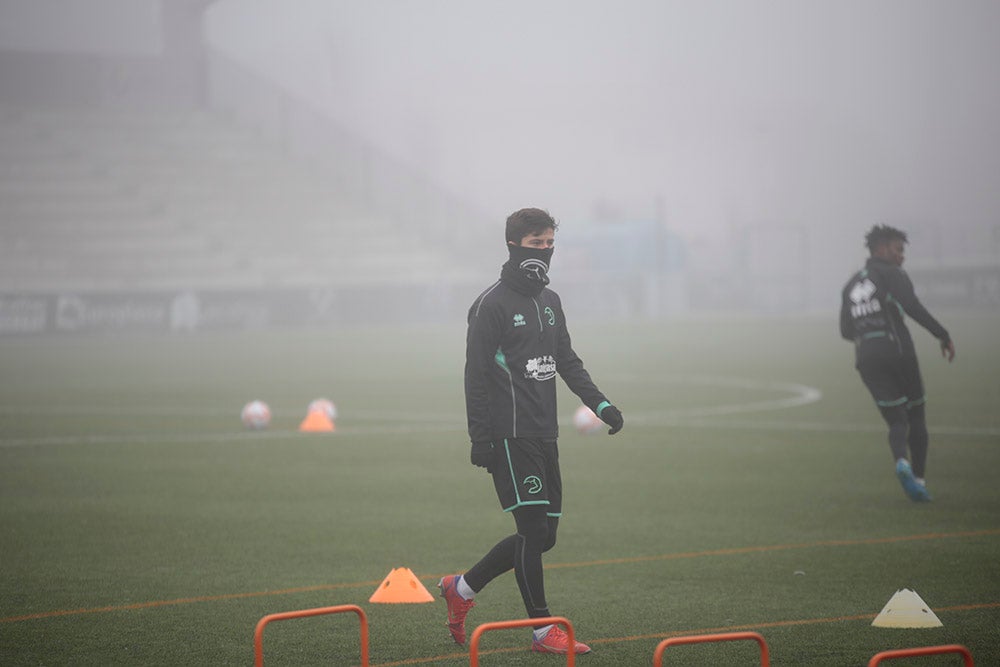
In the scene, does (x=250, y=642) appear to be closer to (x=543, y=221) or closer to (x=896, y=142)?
(x=543, y=221)

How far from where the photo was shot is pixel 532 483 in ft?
22.9

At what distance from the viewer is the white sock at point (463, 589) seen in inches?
284

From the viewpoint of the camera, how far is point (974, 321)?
5097cm

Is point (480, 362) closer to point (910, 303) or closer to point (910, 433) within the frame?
point (910, 303)

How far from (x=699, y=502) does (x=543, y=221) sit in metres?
5.49

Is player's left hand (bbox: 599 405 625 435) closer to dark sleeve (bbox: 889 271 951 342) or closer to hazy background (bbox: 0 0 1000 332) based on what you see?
dark sleeve (bbox: 889 271 951 342)

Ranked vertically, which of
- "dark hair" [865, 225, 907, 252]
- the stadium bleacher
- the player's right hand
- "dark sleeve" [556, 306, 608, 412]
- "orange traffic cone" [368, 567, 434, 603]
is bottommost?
"orange traffic cone" [368, 567, 434, 603]

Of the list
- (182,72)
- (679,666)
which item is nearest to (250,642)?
(679,666)

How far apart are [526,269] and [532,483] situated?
42.8 inches

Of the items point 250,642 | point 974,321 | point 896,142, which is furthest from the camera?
point 896,142

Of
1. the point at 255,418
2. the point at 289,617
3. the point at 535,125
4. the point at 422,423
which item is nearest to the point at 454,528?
the point at 289,617

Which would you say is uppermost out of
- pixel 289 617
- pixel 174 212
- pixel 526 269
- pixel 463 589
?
pixel 174 212

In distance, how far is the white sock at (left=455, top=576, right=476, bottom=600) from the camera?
7.21 metres

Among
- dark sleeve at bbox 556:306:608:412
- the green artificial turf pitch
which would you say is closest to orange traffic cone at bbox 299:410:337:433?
the green artificial turf pitch
